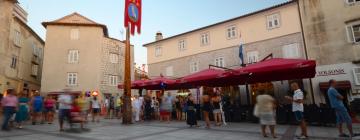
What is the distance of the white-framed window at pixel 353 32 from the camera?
16.9 m

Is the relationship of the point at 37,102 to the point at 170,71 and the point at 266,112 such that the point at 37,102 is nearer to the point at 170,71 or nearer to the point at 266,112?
the point at 266,112

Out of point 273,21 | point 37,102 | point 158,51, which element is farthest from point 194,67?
point 37,102

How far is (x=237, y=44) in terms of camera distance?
2284cm

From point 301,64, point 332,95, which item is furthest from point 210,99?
point 332,95

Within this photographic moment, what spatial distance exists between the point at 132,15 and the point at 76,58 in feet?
61.5

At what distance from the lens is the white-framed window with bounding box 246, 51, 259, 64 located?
21484mm

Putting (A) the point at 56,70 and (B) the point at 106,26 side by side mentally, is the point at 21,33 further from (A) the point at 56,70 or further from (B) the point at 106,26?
(B) the point at 106,26

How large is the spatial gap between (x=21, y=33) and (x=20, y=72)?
441cm

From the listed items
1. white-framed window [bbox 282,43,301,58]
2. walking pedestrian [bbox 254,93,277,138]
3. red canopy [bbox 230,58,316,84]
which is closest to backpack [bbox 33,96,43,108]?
red canopy [bbox 230,58,316,84]

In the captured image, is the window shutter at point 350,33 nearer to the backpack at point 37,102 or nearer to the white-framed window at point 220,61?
the white-framed window at point 220,61

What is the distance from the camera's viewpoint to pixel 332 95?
7.54m

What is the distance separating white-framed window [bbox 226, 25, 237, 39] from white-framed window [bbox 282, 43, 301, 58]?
197 inches

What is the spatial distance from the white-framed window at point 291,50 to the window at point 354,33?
11.7 feet

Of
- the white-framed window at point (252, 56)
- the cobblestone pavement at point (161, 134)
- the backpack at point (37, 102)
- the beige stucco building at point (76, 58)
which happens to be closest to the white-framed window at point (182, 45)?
the white-framed window at point (252, 56)
